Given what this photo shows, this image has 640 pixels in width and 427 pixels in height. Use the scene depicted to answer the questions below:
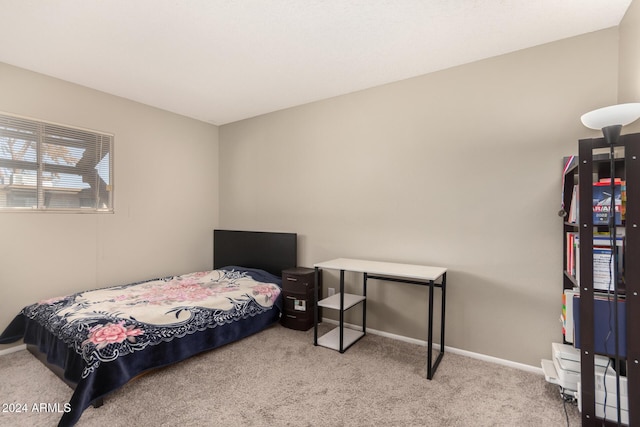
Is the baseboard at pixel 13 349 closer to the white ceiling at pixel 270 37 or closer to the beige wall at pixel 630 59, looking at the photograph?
the white ceiling at pixel 270 37

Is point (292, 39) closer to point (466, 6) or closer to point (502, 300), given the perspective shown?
point (466, 6)

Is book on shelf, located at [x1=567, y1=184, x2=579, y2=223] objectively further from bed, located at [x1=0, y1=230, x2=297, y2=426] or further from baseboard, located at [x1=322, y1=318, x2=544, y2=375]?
bed, located at [x1=0, y1=230, x2=297, y2=426]

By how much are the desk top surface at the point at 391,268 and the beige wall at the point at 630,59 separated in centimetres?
153

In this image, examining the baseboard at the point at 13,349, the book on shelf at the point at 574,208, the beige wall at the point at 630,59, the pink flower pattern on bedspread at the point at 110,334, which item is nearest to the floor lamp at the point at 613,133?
the book on shelf at the point at 574,208

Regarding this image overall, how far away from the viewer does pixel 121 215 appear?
11.2ft

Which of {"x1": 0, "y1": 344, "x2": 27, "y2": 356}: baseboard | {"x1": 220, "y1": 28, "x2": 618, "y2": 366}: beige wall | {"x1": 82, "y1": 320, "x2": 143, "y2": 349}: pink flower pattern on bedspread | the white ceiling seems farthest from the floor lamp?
{"x1": 0, "y1": 344, "x2": 27, "y2": 356}: baseboard

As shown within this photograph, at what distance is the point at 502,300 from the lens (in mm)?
2480

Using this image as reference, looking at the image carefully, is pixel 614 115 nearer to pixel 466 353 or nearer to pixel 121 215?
pixel 466 353

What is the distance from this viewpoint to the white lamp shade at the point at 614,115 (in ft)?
4.67

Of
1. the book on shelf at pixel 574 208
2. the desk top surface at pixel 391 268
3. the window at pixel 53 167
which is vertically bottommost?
the desk top surface at pixel 391 268

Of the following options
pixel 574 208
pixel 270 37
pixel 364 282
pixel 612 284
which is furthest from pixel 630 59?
pixel 364 282

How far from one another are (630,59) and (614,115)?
84 centimetres

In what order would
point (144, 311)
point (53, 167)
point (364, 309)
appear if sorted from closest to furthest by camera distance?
point (144, 311)
point (53, 167)
point (364, 309)

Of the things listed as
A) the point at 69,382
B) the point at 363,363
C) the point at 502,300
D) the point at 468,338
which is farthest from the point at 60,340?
the point at 502,300
